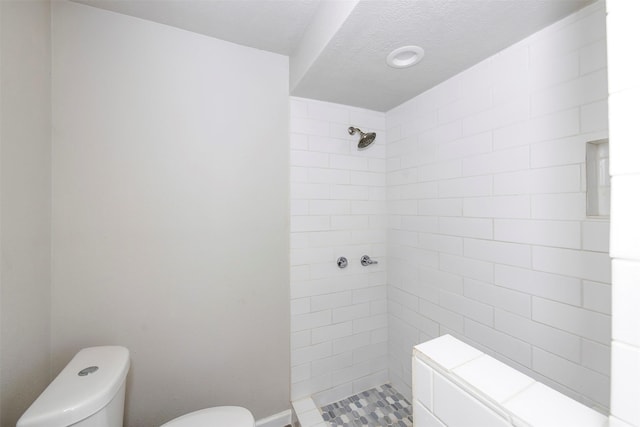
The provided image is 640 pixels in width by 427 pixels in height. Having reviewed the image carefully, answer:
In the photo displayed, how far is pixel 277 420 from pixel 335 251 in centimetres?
107

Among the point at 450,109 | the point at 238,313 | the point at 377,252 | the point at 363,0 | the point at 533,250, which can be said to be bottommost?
the point at 238,313

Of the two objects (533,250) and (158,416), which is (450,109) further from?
(158,416)

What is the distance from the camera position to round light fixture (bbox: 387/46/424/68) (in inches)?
44.4

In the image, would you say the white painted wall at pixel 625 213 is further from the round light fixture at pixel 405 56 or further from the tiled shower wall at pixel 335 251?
the tiled shower wall at pixel 335 251

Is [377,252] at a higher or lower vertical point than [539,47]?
lower

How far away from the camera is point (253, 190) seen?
1.45 meters

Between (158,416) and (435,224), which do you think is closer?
(158,416)

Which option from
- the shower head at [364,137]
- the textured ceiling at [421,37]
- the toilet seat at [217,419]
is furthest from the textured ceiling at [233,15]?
the toilet seat at [217,419]

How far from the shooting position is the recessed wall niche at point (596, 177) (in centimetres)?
86

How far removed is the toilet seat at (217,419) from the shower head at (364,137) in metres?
1.58

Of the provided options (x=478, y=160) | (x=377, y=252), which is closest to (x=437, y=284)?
(x=377, y=252)

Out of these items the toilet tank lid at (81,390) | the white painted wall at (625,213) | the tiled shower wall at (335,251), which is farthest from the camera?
the tiled shower wall at (335,251)

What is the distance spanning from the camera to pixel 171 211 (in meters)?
1.28

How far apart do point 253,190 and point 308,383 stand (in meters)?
1.26
